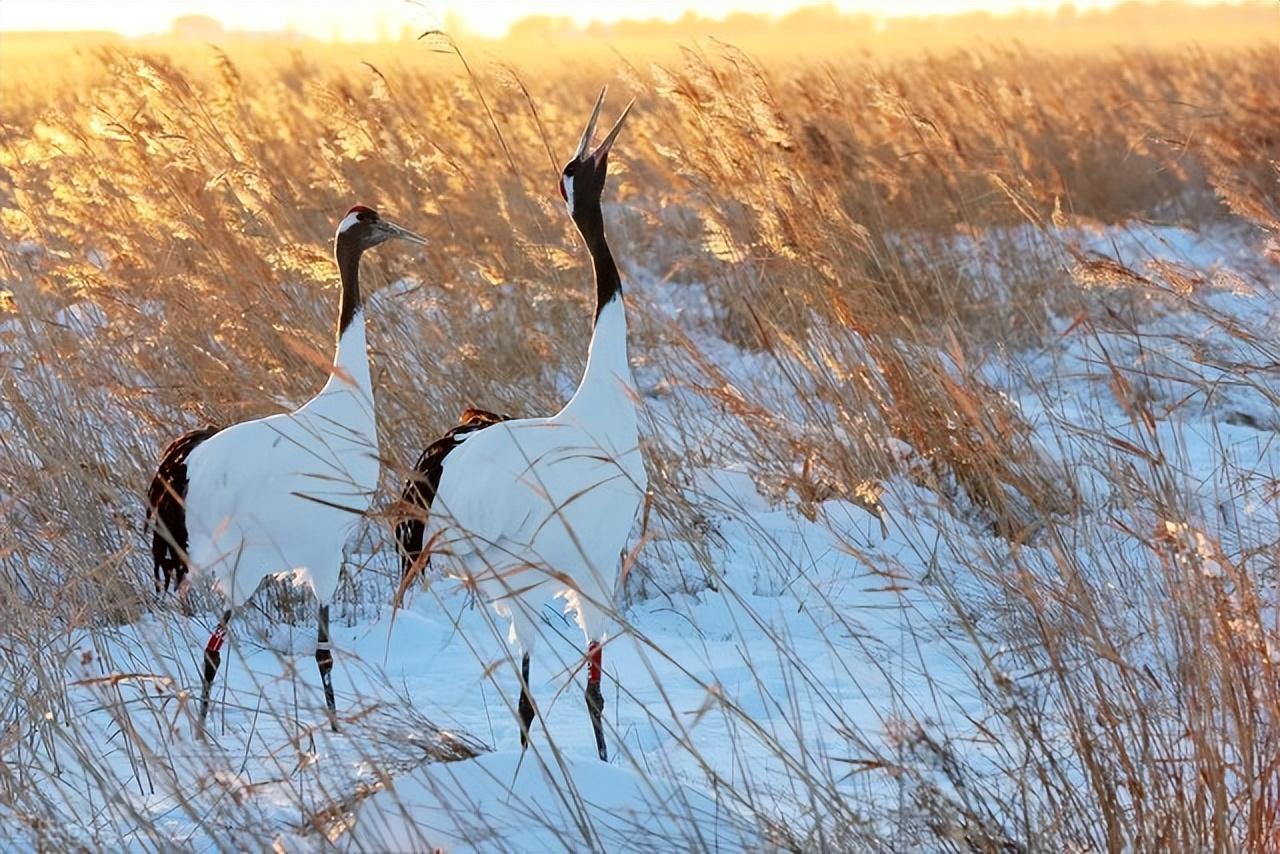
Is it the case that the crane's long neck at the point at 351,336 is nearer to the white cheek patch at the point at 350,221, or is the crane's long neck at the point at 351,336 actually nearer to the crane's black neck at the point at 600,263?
the white cheek patch at the point at 350,221

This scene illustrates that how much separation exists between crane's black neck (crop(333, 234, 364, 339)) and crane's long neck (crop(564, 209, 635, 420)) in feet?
2.17

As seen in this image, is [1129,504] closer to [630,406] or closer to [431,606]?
[630,406]

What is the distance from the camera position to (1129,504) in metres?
2.50

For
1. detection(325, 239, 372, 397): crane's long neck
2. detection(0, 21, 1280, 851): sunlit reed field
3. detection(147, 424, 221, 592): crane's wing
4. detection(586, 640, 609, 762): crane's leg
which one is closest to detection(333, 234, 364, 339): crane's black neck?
detection(325, 239, 372, 397): crane's long neck

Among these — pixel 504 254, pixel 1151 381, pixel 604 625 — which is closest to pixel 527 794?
pixel 604 625

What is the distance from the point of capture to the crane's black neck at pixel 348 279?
3.62 m

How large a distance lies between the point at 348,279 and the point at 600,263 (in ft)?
2.50

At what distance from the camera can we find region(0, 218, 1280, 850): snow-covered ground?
7.24 ft

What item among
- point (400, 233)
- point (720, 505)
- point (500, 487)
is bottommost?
point (500, 487)

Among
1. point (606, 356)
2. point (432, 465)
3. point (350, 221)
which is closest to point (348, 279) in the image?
point (350, 221)

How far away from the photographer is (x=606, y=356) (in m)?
3.18

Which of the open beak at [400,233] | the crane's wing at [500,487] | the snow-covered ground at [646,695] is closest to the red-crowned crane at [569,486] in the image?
the crane's wing at [500,487]

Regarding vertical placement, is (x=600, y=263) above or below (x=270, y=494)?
above

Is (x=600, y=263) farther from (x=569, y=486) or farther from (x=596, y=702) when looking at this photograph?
(x=596, y=702)
